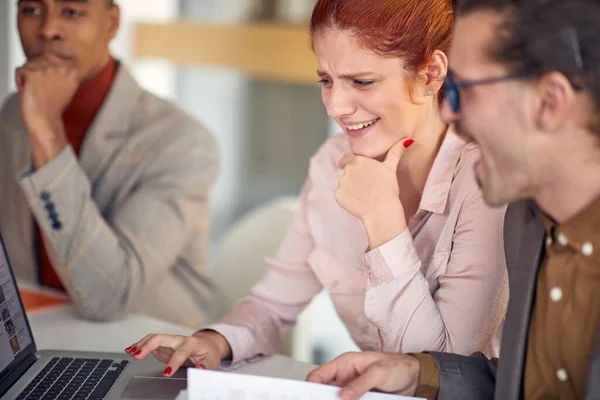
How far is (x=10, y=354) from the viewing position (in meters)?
1.13

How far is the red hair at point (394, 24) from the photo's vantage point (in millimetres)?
1150

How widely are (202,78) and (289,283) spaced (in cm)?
246

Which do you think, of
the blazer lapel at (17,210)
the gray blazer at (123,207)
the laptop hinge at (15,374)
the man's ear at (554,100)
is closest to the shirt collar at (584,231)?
the man's ear at (554,100)

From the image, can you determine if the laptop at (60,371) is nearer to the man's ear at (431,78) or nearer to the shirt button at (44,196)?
the shirt button at (44,196)

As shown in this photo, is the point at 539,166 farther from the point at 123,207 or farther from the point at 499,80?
the point at 123,207

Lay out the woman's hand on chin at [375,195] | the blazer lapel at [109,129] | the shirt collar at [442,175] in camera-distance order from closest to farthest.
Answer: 1. the woman's hand on chin at [375,195]
2. the shirt collar at [442,175]
3. the blazer lapel at [109,129]

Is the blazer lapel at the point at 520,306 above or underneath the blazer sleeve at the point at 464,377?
above

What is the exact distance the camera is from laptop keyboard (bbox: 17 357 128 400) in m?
1.08

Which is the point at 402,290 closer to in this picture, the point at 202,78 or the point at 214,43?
the point at 214,43

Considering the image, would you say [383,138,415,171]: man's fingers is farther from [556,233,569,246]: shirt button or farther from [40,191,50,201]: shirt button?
[40,191,50,201]: shirt button

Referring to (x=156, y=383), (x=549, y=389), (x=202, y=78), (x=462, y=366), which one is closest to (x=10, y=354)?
(x=156, y=383)

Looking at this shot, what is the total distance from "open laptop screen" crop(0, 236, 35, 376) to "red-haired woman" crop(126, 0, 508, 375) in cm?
17

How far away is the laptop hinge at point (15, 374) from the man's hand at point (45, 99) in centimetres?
47

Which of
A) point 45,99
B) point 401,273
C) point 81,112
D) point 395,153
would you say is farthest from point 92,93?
point 401,273
